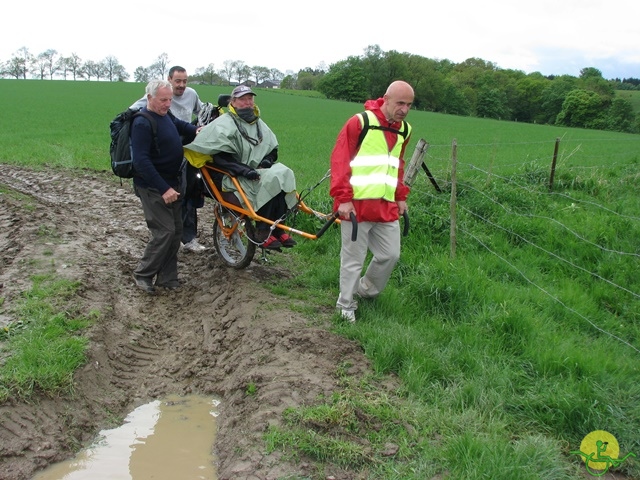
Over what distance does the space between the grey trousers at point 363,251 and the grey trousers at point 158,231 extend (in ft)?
6.78

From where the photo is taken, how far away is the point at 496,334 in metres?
5.21

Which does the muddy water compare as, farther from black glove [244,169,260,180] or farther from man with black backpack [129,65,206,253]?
man with black backpack [129,65,206,253]

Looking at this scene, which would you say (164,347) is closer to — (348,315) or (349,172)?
(348,315)

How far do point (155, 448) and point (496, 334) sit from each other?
303 cm

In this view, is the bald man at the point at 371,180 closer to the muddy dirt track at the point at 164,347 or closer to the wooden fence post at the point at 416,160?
the muddy dirt track at the point at 164,347

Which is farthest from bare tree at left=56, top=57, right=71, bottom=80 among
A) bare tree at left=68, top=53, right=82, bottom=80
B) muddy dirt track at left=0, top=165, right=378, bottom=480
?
muddy dirt track at left=0, top=165, right=378, bottom=480

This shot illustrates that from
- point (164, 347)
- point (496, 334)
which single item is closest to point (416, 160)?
point (496, 334)

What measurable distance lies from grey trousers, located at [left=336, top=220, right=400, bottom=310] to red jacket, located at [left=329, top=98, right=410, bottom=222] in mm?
144

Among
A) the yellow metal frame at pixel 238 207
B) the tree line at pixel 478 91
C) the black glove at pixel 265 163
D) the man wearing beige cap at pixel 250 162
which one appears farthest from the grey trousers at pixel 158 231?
the tree line at pixel 478 91

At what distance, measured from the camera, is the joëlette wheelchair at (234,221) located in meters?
6.07

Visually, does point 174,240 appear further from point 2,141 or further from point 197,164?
point 2,141

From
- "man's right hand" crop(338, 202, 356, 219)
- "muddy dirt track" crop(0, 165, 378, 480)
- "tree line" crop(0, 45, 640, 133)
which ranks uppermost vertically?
"tree line" crop(0, 45, 640, 133)

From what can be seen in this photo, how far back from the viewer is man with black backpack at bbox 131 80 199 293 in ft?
19.3

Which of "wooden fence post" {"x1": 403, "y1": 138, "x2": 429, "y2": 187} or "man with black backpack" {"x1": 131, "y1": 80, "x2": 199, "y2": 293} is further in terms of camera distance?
"wooden fence post" {"x1": 403, "y1": 138, "x2": 429, "y2": 187}
